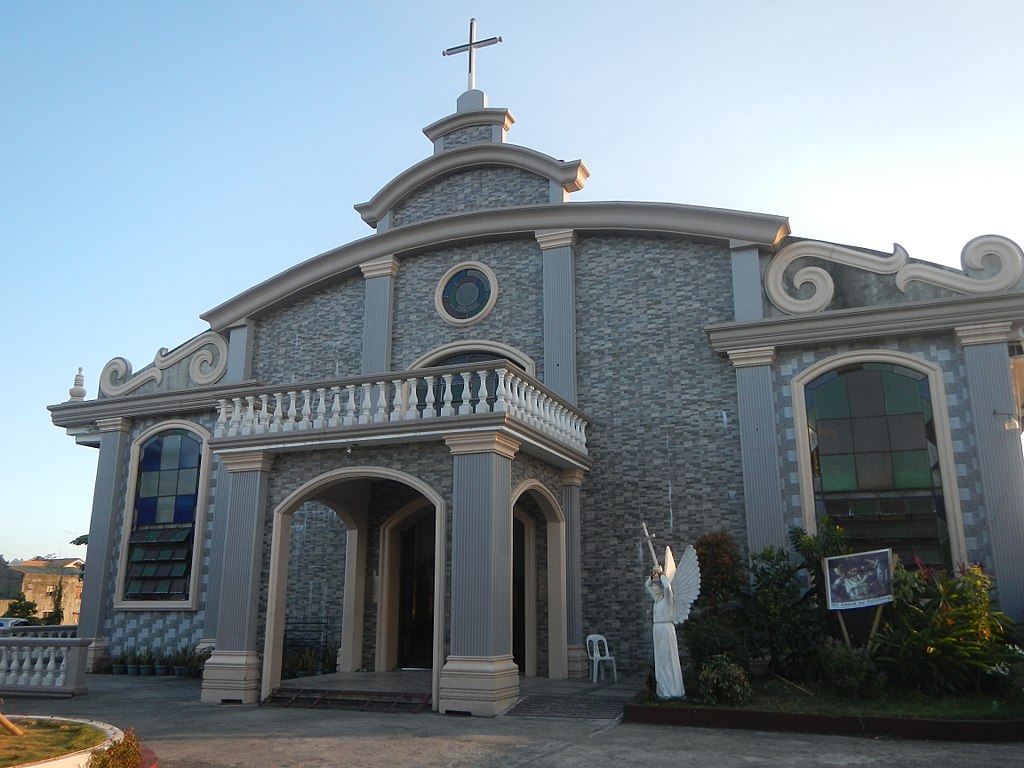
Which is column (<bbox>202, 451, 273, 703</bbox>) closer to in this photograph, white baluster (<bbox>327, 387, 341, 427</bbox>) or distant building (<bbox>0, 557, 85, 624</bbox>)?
white baluster (<bbox>327, 387, 341, 427</bbox>)

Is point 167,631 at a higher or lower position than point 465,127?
lower

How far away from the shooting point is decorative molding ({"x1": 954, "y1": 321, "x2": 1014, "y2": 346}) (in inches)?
531

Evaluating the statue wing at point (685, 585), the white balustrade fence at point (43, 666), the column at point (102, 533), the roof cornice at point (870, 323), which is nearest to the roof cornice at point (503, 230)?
the roof cornice at point (870, 323)

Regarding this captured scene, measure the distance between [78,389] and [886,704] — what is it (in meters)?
17.6

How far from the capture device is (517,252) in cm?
1723

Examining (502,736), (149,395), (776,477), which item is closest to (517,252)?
(776,477)

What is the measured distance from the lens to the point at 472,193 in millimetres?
18031

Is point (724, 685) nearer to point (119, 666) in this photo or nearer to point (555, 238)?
point (555, 238)

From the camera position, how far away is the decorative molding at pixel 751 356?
48.3ft

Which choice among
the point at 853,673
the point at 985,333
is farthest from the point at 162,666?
the point at 985,333

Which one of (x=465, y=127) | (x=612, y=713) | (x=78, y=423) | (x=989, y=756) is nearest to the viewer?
(x=989, y=756)

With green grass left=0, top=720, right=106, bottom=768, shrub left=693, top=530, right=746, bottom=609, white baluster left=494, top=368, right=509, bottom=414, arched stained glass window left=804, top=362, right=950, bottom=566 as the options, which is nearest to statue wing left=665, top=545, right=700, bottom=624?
shrub left=693, top=530, right=746, bottom=609

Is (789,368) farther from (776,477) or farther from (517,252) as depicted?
(517,252)

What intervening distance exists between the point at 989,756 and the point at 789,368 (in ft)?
24.0
